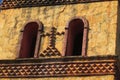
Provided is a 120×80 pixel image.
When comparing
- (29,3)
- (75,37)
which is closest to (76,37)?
(75,37)

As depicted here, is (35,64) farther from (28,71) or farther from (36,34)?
(36,34)

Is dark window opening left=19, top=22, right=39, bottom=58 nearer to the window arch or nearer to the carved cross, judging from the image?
the carved cross

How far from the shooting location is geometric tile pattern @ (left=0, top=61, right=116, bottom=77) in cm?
1469

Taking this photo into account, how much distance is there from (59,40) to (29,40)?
4.15 ft

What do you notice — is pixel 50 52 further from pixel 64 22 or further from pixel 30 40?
pixel 30 40

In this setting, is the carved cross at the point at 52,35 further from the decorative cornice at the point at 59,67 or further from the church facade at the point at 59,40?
the decorative cornice at the point at 59,67

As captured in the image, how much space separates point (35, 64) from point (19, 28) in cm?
161

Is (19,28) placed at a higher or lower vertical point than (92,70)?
higher

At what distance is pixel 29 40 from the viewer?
54.7ft

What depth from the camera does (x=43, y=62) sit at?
15.3m

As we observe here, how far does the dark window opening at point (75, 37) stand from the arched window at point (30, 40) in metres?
0.88

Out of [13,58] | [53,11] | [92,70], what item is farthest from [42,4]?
[92,70]

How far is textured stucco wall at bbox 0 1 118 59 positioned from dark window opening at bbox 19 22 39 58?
0.61ft

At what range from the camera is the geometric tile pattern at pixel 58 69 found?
578 inches
